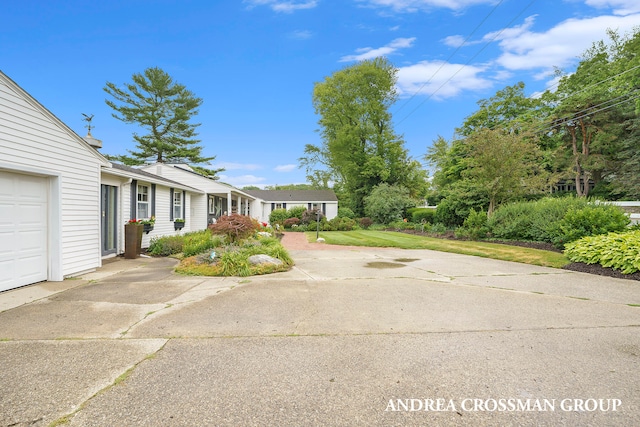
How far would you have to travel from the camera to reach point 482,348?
320 centimetres

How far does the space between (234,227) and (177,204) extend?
685cm

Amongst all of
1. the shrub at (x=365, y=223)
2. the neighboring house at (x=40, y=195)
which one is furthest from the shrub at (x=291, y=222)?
the neighboring house at (x=40, y=195)

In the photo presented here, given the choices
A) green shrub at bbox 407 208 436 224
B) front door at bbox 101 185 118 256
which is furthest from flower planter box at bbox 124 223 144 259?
green shrub at bbox 407 208 436 224

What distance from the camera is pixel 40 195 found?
604 cm

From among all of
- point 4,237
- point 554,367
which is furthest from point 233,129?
point 554,367

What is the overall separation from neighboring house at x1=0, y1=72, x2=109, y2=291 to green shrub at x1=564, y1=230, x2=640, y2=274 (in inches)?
469

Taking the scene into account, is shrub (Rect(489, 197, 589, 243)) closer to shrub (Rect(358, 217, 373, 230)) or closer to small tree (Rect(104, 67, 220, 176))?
shrub (Rect(358, 217, 373, 230))

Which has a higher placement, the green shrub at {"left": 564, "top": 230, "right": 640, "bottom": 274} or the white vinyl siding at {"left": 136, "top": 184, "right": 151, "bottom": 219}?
the white vinyl siding at {"left": 136, "top": 184, "right": 151, "bottom": 219}

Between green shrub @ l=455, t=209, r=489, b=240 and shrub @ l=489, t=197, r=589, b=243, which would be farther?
green shrub @ l=455, t=209, r=489, b=240

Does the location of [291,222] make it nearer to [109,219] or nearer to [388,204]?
[388,204]

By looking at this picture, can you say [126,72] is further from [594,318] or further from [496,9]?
[594,318]

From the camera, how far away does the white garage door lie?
17.3 ft

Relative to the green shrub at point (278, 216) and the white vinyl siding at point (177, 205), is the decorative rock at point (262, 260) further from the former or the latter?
the green shrub at point (278, 216)

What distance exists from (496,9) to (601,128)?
19.0m
